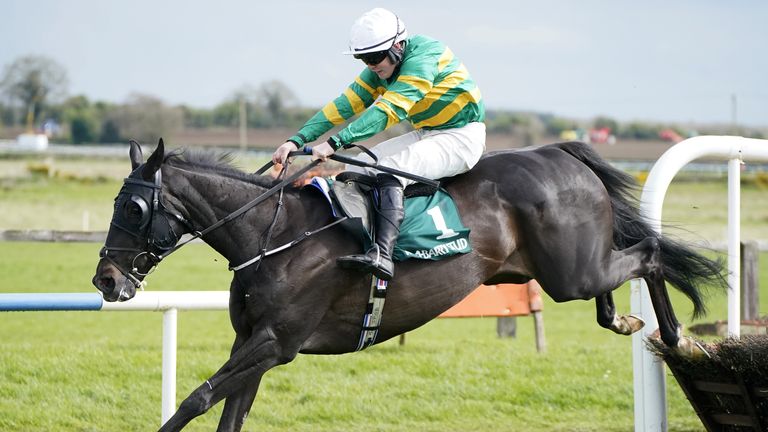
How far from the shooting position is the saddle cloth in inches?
188

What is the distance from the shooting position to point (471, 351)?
26.5 feet

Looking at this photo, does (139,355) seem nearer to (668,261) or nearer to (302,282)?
(302,282)

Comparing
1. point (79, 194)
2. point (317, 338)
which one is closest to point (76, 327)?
point (317, 338)

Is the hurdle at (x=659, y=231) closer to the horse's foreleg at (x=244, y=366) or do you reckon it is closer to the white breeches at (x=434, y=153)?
the white breeches at (x=434, y=153)

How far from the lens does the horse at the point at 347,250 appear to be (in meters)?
4.49

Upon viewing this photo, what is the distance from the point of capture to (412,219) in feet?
16.0

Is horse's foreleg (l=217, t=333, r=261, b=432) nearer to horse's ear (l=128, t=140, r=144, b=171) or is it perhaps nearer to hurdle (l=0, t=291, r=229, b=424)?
hurdle (l=0, t=291, r=229, b=424)

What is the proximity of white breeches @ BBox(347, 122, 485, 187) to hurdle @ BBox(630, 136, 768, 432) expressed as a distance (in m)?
0.98

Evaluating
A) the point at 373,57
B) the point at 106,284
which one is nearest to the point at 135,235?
the point at 106,284

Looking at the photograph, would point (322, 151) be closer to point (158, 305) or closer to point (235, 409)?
point (235, 409)

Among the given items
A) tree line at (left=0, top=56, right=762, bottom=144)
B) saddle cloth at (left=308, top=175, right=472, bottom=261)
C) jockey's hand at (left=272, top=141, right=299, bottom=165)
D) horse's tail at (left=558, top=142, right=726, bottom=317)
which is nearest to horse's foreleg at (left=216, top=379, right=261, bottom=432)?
saddle cloth at (left=308, top=175, right=472, bottom=261)

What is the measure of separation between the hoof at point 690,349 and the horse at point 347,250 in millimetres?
16

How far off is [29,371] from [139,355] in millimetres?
819

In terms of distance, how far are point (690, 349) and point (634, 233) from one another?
2.45 ft
